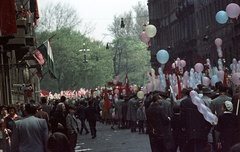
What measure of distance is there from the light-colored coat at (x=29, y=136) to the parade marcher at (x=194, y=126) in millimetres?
4483

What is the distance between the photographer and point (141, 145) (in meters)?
28.2

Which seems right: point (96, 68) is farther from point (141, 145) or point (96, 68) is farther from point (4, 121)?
point (4, 121)

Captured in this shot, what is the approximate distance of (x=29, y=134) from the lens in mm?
13711

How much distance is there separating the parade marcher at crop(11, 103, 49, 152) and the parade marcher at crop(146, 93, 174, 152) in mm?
4732

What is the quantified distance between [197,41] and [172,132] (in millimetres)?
60714

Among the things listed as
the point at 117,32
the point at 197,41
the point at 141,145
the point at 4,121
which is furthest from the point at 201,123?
the point at 117,32

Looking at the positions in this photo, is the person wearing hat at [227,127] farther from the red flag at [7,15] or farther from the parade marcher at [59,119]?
the red flag at [7,15]

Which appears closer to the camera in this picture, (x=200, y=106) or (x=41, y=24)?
(x=200, y=106)

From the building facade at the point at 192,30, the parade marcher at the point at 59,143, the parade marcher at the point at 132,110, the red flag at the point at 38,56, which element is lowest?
the parade marcher at the point at 132,110

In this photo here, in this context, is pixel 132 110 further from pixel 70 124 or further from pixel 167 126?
pixel 167 126

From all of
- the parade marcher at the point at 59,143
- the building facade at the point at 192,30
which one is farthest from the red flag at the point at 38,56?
the parade marcher at the point at 59,143

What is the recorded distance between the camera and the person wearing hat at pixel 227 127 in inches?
612

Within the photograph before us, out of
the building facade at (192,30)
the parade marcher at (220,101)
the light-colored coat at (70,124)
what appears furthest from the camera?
the building facade at (192,30)

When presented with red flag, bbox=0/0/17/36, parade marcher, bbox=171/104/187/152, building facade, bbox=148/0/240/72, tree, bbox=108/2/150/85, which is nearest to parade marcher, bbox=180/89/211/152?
parade marcher, bbox=171/104/187/152
